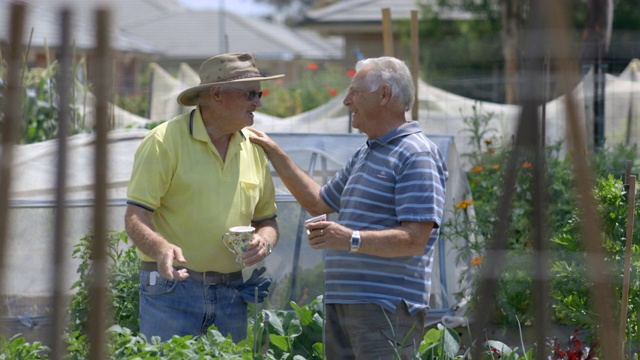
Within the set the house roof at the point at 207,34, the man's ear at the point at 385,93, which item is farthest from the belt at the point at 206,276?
the house roof at the point at 207,34

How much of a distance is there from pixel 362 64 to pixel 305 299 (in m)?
1.50

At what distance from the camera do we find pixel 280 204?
15.2ft

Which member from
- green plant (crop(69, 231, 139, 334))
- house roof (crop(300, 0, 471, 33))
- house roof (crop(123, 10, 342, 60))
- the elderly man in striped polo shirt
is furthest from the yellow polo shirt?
house roof (crop(123, 10, 342, 60))

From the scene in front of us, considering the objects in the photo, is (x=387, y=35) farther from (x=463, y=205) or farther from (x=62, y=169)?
(x=62, y=169)

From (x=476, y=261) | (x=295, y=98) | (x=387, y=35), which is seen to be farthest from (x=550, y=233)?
(x=295, y=98)

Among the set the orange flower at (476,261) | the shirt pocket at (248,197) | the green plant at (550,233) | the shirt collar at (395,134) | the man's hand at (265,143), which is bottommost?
the orange flower at (476,261)

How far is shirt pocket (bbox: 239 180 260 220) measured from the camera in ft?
11.7

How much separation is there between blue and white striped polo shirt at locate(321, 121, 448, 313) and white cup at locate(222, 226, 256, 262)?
0.29m

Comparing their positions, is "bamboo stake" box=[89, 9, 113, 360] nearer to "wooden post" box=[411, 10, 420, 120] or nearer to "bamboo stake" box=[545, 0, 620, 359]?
"bamboo stake" box=[545, 0, 620, 359]

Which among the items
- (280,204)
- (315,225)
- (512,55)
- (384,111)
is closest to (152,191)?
(315,225)

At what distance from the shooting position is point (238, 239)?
3.38 metres

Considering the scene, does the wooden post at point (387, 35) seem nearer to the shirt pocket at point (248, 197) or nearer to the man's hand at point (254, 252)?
the shirt pocket at point (248, 197)

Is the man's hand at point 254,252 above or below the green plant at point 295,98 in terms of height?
above

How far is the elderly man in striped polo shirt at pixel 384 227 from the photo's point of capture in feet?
10.5
